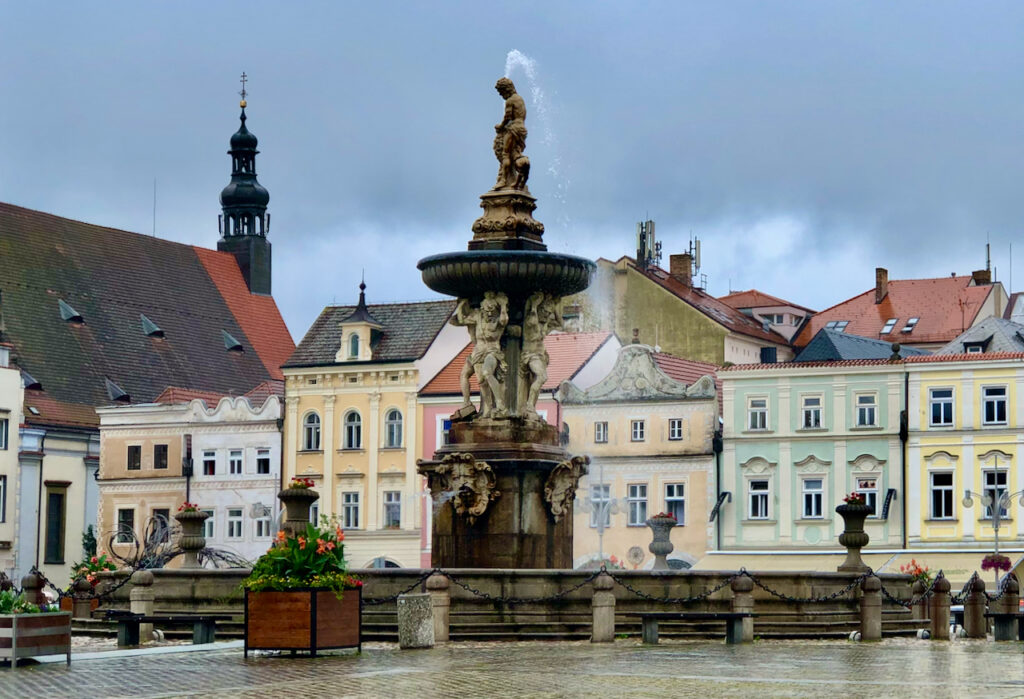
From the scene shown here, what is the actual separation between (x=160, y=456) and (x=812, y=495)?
24.0 m

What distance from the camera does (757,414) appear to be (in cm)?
6378

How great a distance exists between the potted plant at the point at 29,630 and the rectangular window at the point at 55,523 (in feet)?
173

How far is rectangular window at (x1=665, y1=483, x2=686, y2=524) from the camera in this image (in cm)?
6394

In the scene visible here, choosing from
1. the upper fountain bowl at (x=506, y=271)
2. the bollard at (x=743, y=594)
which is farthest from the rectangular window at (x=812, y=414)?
the bollard at (x=743, y=594)

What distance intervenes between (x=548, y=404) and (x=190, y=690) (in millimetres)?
47299

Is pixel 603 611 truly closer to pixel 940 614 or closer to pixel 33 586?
pixel 940 614

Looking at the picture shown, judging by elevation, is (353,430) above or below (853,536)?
above

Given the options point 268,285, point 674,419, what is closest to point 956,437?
point 674,419

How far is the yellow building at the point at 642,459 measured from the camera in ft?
209

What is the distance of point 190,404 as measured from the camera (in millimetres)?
74750

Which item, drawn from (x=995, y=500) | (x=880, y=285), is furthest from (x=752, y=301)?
(x=995, y=500)

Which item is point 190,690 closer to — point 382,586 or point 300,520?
point 382,586

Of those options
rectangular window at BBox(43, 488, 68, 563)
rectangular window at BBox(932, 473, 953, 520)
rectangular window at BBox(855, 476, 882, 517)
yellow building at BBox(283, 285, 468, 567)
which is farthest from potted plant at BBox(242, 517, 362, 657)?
rectangular window at BBox(43, 488, 68, 563)

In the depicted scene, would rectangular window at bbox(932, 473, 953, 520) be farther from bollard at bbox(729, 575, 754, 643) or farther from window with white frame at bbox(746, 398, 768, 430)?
bollard at bbox(729, 575, 754, 643)
